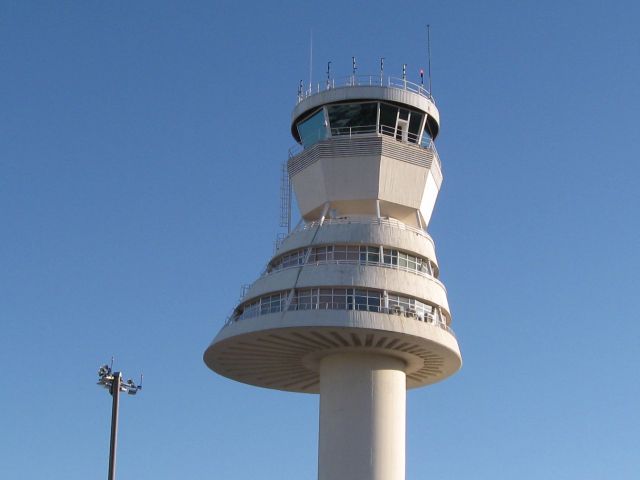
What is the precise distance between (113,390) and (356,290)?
1698 centimetres

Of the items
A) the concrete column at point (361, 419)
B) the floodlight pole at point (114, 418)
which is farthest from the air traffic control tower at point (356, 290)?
the floodlight pole at point (114, 418)

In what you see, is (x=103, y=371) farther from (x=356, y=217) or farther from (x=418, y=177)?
(x=418, y=177)

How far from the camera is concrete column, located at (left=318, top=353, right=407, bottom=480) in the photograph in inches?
2346

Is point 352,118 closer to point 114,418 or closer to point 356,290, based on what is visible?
point 356,290

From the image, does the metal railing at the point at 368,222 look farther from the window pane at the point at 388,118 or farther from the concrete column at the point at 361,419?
the concrete column at the point at 361,419

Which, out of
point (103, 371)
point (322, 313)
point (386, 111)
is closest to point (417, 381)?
point (322, 313)

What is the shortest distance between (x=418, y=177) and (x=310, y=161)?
6643 millimetres

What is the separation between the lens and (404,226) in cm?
6512

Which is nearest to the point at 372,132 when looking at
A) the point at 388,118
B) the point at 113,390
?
the point at 388,118

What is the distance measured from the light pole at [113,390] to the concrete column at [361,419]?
14.0 m

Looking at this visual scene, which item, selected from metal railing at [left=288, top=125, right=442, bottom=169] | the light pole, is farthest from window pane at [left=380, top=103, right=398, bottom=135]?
the light pole

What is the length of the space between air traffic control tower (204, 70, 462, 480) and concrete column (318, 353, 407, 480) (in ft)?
0.19

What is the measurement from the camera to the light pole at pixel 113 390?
45.6 metres

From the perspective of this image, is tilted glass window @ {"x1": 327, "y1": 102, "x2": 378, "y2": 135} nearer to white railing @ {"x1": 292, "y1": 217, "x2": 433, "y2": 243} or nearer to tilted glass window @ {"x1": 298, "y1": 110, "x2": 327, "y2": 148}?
tilted glass window @ {"x1": 298, "y1": 110, "x2": 327, "y2": 148}
